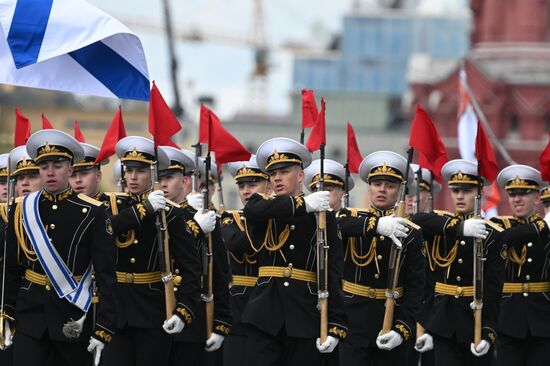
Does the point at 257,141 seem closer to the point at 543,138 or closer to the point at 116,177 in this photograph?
the point at 543,138

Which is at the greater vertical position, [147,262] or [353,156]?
[353,156]

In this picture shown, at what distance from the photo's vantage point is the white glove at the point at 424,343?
17.3 m

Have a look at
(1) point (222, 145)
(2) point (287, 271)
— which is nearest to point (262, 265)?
(2) point (287, 271)

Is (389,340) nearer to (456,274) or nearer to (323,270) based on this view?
(323,270)

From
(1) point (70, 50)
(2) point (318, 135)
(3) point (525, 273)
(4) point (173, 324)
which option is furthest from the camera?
(3) point (525, 273)

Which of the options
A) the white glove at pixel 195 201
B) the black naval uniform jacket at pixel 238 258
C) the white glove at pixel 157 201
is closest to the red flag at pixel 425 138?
the black naval uniform jacket at pixel 238 258

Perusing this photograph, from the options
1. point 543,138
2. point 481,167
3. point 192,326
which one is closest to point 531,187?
point 481,167

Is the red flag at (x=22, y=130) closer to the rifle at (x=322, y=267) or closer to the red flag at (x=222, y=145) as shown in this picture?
the red flag at (x=222, y=145)

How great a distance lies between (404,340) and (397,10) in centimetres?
11073

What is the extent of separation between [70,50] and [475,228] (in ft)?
12.3

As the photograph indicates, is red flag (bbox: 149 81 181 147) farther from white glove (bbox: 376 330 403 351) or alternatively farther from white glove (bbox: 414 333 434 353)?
white glove (bbox: 414 333 434 353)

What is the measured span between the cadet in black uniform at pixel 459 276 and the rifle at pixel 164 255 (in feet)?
9.14

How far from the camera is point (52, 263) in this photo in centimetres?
1441

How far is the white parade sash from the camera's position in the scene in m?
14.4
